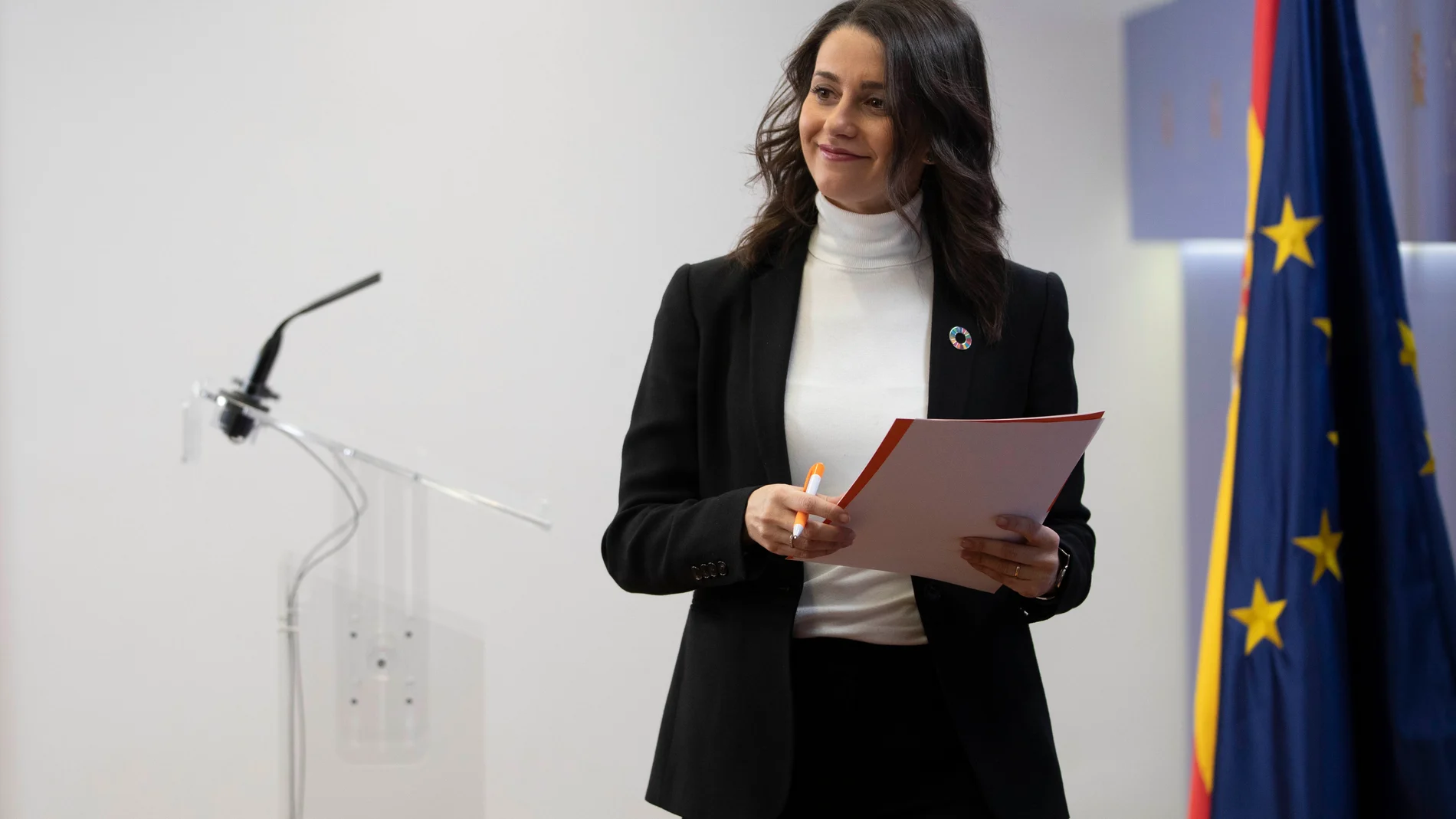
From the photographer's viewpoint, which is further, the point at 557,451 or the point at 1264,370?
the point at 557,451

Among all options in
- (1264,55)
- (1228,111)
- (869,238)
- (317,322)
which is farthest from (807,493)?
(1228,111)

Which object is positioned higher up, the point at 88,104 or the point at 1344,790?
the point at 88,104

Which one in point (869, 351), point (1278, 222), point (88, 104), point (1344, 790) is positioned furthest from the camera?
point (88, 104)

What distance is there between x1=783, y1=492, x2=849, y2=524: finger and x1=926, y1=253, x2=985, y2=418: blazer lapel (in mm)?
230

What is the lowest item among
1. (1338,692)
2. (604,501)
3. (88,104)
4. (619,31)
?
(1338,692)

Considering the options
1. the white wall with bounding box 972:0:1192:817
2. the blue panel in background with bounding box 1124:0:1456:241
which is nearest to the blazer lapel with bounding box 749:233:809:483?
the blue panel in background with bounding box 1124:0:1456:241

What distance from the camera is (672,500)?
53.2 inches

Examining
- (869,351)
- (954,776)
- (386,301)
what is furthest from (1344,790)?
(386,301)

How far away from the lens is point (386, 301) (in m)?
2.74

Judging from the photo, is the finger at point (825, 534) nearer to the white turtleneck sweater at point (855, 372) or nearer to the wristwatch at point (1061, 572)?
the white turtleneck sweater at point (855, 372)

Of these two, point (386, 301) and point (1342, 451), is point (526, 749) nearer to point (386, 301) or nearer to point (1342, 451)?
point (386, 301)

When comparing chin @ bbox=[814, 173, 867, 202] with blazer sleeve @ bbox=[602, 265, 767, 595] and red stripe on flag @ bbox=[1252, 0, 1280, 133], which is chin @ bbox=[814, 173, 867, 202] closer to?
blazer sleeve @ bbox=[602, 265, 767, 595]

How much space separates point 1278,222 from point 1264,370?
23cm

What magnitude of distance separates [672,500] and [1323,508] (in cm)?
103
